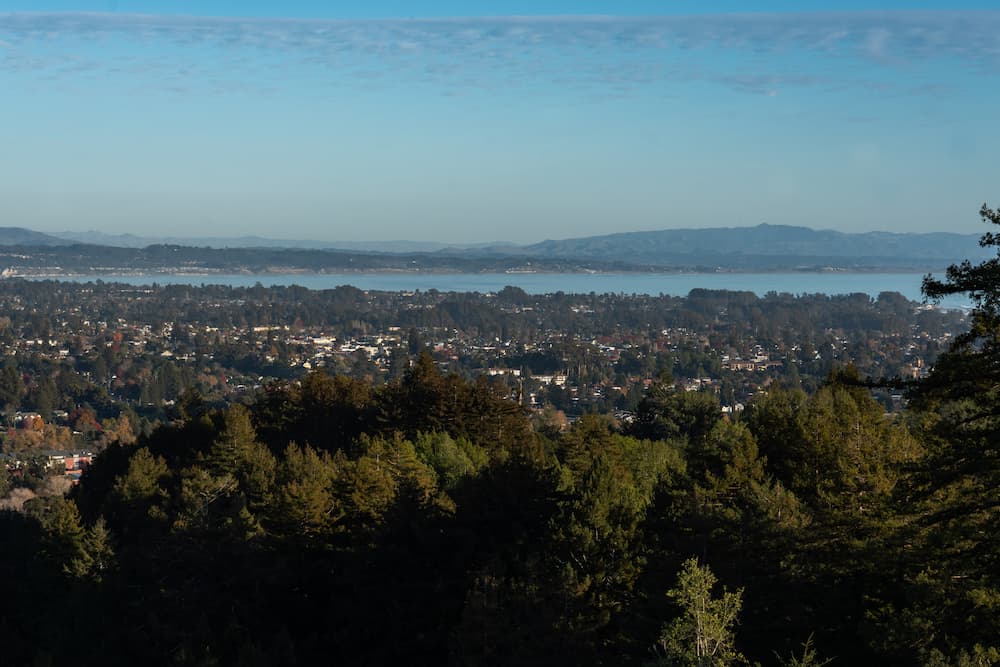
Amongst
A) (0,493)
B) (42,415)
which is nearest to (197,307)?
(42,415)

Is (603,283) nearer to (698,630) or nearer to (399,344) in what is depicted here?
(399,344)

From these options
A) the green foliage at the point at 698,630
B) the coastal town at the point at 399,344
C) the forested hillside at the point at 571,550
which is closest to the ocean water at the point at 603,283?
the coastal town at the point at 399,344

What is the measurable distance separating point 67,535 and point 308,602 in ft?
20.4

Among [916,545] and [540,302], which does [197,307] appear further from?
[916,545]

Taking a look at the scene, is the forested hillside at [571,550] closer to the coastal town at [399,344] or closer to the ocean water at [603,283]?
the coastal town at [399,344]

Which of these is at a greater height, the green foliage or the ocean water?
the green foliage

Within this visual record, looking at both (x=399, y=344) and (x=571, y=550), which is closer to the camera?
(x=571, y=550)

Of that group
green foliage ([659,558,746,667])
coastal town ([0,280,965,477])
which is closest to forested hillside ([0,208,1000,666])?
green foliage ([659,558,746,667])

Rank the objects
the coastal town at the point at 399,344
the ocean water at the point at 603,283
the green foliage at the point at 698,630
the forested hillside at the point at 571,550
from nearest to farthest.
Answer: the green foliage at the point at 698,630, the forested hillside at the point at 571,550, the coastal town at the point at 399,344, the ocean water at the point at 603,283

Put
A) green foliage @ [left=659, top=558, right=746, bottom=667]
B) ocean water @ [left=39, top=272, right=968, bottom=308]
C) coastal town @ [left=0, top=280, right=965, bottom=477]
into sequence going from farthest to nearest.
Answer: ocean water @ [left=39, top=272, right=968, bottom=308] < coastal town @ [left=0, top=280, right=965, bottom=477] < green foliage @ [left=659, top=558, right=746, bottom=667]

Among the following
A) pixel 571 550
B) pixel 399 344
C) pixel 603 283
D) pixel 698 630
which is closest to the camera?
pixel 698 630

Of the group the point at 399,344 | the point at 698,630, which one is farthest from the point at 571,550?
the point at 399,344

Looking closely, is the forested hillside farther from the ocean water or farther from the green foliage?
the ocean water

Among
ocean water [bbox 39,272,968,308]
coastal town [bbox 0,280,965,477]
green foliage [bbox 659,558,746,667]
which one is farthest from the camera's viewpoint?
ocean water [bbox 39,272,968,308]
